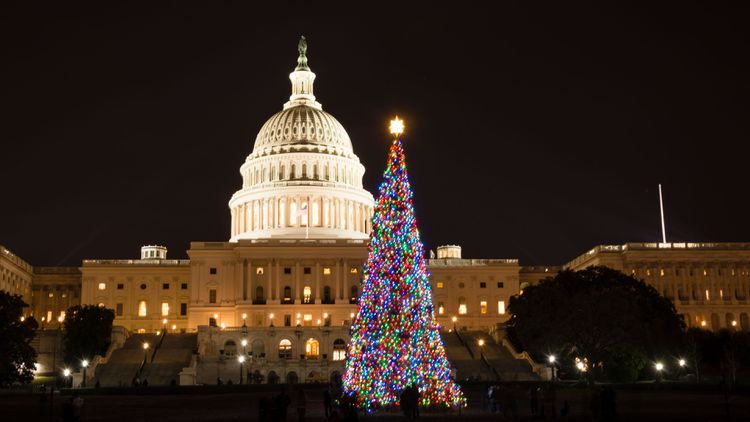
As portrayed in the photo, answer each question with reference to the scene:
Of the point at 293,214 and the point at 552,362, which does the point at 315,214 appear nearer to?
the point at 293,214

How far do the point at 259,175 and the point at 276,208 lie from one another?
8.48 metres

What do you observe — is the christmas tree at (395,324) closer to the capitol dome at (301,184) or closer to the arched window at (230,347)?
the arched window at (230,347)

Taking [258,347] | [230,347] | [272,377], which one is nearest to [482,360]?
[272,377]

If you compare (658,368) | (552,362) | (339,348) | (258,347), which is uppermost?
(258,347)

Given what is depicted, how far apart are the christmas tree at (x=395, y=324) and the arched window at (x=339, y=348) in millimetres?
58673

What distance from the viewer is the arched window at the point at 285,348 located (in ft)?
342

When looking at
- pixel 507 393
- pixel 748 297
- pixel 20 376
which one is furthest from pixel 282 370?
pixel 748 297

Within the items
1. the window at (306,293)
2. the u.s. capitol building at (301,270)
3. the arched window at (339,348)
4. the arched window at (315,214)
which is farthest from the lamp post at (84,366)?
the arched window at (315,214)

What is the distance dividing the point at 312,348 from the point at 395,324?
202 ft

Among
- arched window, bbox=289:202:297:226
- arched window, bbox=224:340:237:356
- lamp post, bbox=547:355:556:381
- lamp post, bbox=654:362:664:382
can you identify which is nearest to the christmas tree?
lamp post, bbox=547:355:556:381

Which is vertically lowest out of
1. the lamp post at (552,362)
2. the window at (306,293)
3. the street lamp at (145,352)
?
the lamp post at (552,362)

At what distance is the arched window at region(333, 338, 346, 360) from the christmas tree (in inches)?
2310

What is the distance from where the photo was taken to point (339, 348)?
104875 mm

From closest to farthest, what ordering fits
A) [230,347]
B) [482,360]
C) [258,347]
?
[482,360] < [230,347] < [258,347]
